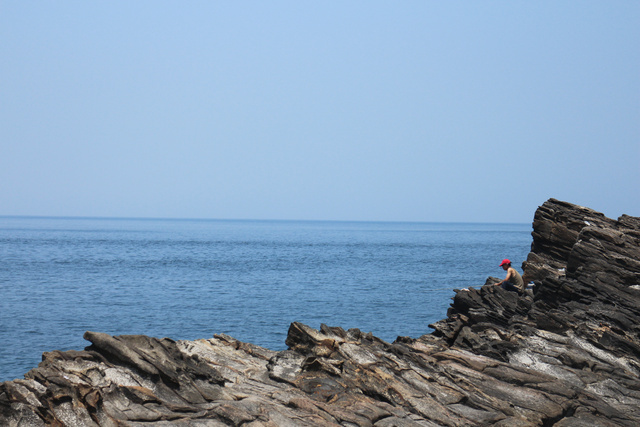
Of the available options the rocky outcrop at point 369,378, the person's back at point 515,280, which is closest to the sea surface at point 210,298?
the person's back at point 515,280

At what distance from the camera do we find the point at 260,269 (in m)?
96.6

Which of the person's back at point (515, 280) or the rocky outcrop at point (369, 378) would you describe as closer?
the rocky outcrop at point (369, 378)

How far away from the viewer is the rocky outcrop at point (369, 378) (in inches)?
485

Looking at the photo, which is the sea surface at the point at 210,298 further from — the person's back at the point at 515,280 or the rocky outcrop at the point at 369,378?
the rocky outcrop at the point at 369,378

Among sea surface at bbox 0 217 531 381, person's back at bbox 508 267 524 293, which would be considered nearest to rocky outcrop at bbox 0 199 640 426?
person's back at bbox 508 267 524 293

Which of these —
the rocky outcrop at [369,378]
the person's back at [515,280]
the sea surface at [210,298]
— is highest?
the person's back at [515,280]

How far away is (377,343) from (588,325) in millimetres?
10296

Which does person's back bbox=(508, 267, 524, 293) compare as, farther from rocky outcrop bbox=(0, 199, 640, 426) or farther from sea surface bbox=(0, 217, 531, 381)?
sea surface bbox=(0, 217, 531, 381)

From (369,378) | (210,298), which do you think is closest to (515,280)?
(369,378)

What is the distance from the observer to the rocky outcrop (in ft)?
40.4

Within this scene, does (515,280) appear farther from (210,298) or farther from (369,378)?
(210,298)

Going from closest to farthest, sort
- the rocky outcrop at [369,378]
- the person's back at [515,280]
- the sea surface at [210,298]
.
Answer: the rocky outcrop at [369,378] < the person's back at [515,280] < the sea surface at [210,298]

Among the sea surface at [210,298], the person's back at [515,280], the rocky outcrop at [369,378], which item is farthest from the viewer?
the sea surface at [210,298]

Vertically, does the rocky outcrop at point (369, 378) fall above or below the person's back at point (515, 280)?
below
